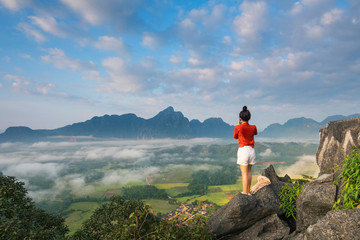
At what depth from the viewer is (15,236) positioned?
268 inches

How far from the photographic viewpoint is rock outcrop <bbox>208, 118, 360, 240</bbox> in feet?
16.7

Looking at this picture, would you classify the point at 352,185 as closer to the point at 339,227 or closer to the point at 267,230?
the point at 339,227

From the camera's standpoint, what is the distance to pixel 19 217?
8.82m

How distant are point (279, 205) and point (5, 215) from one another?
12.9m

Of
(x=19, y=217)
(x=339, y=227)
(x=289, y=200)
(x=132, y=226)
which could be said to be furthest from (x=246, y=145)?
(x=19, y=217)

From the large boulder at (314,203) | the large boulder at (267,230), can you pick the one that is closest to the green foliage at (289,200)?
the large boulder at (267,230)

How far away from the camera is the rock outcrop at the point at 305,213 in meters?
5.09

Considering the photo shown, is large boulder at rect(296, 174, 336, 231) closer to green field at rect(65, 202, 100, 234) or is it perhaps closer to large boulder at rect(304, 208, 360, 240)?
large boulder at rect(304, 208, 360, 240)

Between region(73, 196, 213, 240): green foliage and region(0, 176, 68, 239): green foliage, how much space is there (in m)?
1.69

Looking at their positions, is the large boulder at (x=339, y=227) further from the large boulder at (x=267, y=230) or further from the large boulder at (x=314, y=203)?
the large boulder at (x=267, y=230)

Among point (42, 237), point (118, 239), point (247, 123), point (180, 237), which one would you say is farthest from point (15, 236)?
point (247, 123)

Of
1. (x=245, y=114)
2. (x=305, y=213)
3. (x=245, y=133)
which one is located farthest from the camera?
(x=245, y=114)

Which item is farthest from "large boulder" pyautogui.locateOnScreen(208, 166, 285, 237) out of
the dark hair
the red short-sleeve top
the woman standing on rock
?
the dark hair

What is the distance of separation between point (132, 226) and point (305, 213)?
7074 millimetres
